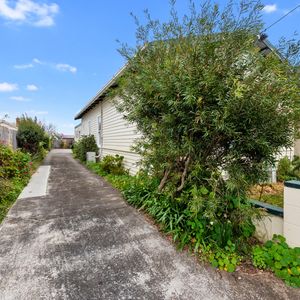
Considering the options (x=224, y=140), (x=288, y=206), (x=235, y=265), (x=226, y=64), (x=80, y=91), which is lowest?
(x=235, y=265)

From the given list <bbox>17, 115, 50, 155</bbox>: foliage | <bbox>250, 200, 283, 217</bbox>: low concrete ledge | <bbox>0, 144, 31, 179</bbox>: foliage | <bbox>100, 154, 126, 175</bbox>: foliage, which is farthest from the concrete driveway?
<bbox>17, 115, 50, 155</bbox>: foliage

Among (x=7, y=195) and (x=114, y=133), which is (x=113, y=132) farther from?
(x=7, y=195)

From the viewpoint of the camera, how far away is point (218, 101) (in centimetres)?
262

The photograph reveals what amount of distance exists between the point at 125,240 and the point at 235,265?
4.97ft

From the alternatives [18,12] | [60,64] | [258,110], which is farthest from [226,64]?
[60,64]

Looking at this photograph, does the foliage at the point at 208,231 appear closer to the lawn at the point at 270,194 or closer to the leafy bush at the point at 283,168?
the lawn at the point at 270,194

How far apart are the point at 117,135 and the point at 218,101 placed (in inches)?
274

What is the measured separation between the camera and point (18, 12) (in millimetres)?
7309

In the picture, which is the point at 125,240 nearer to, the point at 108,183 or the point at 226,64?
the point at 226,64

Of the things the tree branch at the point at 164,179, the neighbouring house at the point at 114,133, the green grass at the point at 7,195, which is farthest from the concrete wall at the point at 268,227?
the green grass at the point at 7,195

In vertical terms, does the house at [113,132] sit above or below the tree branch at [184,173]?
above

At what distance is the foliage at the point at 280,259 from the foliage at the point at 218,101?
47cm

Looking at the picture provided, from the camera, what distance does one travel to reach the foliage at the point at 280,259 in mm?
2408

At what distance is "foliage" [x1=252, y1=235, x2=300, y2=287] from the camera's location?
7.90 feet
